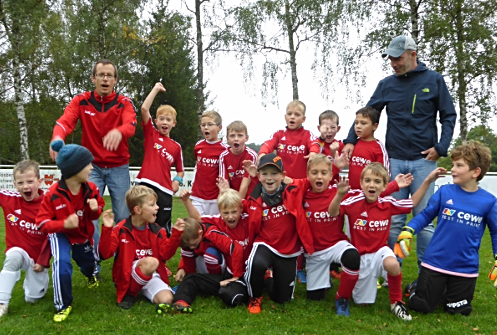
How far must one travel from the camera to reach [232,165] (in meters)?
6.13

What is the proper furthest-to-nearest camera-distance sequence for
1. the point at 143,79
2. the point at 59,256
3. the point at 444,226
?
the point at 143,79 < the point at 444,226 < the point at 59,256

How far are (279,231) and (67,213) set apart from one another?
240 centimetres

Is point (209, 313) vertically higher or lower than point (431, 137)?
lower

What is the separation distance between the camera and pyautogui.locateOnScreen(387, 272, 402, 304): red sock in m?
4.34

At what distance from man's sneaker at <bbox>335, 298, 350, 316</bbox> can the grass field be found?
75 millimetres

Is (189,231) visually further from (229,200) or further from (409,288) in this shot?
(409,288)

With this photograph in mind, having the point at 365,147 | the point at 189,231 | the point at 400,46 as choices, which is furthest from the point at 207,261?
the point at 400,46

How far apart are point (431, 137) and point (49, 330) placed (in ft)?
16.2

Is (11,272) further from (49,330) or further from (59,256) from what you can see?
(49,330)

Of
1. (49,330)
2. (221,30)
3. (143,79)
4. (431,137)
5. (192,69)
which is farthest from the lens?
(192,69)

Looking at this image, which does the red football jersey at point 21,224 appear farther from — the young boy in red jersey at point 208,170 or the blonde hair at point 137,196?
the young boy in red jersey at point 208,170

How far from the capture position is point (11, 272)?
14.2ft

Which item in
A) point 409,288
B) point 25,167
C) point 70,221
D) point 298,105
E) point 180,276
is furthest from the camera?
point 298,105

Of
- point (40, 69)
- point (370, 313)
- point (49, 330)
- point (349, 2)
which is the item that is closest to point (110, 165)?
point (49, 330)
